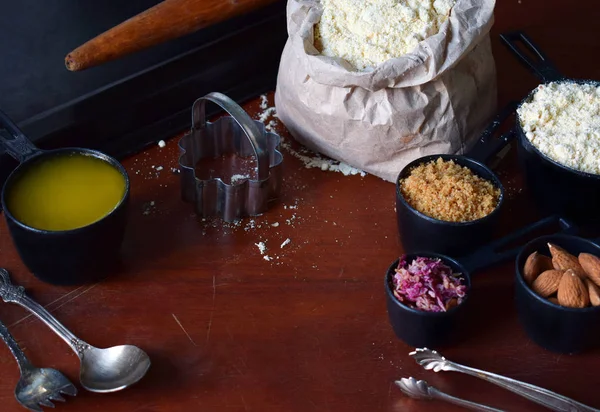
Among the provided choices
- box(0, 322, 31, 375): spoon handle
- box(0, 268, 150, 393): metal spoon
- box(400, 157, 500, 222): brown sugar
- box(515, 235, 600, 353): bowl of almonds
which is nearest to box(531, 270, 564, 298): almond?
box(515, 235, 600, 353): bowl of almonds

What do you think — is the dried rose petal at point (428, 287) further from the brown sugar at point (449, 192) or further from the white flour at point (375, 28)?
the white flour at point (375, 28)

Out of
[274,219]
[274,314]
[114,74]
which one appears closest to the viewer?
[274,314]

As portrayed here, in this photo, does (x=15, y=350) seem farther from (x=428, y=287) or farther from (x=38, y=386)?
(x=428, y=287)

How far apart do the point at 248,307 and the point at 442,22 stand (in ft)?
1.44

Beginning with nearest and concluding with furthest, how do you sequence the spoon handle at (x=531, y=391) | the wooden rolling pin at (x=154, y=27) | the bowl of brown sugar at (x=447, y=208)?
1. the spoon handle at (x=531, y=391)
2. the bowl of brown sugar at (x=447, y=208)
3. the wooden rolling pin at (x=154, y=27)

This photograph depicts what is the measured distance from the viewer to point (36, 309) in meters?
0.88

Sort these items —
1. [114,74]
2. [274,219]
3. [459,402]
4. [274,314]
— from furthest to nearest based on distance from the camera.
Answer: [114,74]
[274,219]
[274,314]
[459,402]

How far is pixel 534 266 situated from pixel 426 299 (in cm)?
13

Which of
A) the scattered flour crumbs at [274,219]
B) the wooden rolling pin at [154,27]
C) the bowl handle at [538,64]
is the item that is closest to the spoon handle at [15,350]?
the scattered flour crumbs at [274,219]

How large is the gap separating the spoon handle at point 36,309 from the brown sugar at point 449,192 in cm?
41

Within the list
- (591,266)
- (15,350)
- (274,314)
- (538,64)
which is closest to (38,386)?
(15,350)

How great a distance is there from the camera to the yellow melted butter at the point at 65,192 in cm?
88

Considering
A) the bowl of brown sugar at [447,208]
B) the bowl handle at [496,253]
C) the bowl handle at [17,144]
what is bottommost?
the bowl handle at [496,253]

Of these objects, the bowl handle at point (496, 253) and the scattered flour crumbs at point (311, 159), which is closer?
the bowl handle at point (496, 253)
